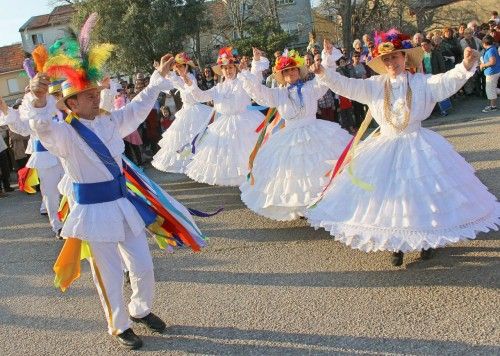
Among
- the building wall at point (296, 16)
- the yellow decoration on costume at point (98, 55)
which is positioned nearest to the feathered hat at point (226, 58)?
the yellow decoration on costume at point (98, 55)

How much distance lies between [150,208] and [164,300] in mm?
986

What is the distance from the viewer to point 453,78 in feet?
14.4

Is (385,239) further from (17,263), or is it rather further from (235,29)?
(235,29)

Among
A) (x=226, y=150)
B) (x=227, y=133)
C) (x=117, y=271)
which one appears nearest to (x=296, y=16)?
(x=227, y=133)

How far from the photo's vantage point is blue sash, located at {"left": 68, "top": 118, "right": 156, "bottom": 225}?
3668 millimetres

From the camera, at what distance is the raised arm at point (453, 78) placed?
165 inches

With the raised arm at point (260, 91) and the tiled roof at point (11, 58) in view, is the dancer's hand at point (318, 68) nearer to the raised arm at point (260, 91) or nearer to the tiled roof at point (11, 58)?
the raised arm at point (260, 91)

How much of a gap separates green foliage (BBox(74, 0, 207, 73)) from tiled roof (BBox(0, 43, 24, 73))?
20.0 m

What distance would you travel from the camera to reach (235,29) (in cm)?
3219

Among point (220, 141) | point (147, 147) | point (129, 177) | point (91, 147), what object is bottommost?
point (147, 147)

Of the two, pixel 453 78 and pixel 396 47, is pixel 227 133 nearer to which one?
pixel 396 47

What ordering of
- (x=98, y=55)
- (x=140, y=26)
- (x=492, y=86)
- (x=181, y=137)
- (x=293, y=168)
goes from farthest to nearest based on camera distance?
1. (x=140, y=26)
2. (x=492, y=86)
3. (x=181, y=137)
4. (x=293, y=168)
5. (x=98, y=55)

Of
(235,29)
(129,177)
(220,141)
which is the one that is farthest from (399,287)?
(235,29)

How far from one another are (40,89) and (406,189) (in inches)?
115
